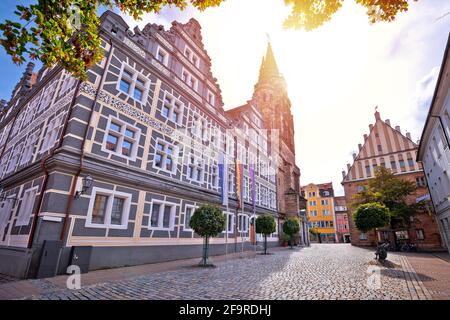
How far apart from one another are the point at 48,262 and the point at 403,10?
12446 millimetres

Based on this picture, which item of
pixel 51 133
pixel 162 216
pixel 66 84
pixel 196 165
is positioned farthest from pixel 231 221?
pixel 66 84

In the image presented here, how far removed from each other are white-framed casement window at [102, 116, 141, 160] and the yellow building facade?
184 ft

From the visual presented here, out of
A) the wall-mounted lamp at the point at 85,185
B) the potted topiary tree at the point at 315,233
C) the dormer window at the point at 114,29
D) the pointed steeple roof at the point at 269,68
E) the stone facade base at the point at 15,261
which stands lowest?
the stone facade base at the point at 15,261

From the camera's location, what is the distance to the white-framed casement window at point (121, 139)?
38.2 feet

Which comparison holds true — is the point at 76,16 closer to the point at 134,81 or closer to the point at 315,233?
the point at 134,81

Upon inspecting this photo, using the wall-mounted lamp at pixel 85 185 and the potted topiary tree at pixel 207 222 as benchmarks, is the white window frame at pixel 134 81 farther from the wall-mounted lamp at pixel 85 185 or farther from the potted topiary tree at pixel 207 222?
the potted topiary tree at pixel 207 222

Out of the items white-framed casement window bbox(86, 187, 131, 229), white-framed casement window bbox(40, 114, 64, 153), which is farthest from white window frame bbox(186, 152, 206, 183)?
white-framed casement window bbox(40, 114, 64, 153)

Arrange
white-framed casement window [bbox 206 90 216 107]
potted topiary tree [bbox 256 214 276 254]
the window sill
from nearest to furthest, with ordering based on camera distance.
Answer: the window sill, potted topiary tree [bbox 256 214 276 254], white-framed casement window [bbox 206 90 216 107]

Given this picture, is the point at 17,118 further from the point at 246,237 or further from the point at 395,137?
the point at 395,137

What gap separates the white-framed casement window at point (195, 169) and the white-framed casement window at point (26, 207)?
27.9 ft

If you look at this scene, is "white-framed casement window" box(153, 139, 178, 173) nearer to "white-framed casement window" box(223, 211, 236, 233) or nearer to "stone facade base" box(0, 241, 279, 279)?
"stone facade base" box(0, 241, 279, 279)

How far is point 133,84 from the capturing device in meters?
13.6

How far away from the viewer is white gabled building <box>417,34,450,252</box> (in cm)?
1226

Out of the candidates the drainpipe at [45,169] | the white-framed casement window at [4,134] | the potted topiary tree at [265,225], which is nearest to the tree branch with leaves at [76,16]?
the drainpipe at [45,169]
